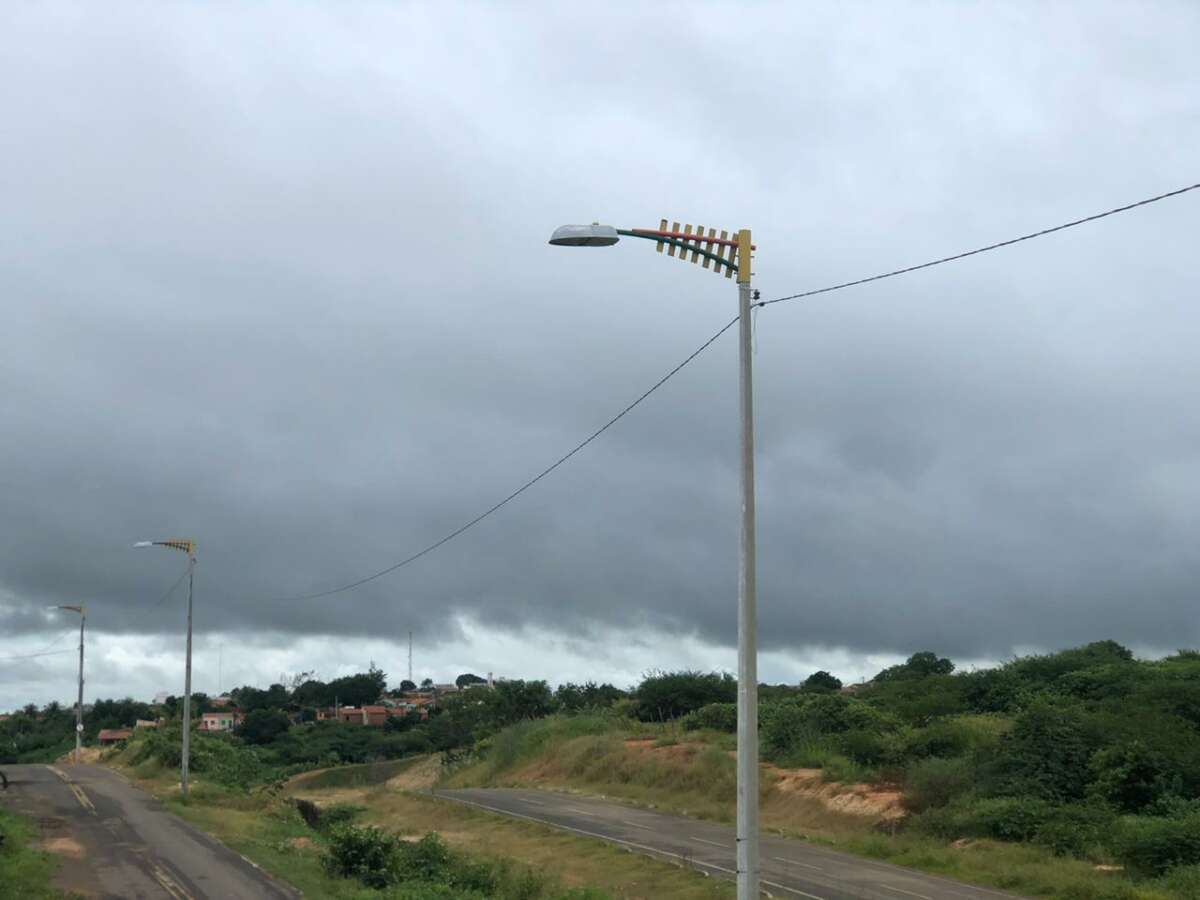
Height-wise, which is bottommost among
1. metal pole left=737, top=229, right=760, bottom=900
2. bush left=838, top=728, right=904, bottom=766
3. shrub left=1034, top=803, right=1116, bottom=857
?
shrub left=1034, top=803, right=1116, bottom=857

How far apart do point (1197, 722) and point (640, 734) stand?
3445 centimetres

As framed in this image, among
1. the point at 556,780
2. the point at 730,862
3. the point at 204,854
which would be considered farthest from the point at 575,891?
the point at 556,780

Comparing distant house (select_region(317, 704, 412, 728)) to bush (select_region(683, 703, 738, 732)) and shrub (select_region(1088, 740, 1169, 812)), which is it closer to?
bush (select_region(683, 703, 738, 732))

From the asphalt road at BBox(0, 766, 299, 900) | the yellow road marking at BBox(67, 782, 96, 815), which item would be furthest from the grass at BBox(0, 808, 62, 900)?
the yellow road marking at BBox(67, 782, 96, 815)

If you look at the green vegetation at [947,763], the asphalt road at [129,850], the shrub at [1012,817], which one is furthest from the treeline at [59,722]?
the shrub at [1012,817]

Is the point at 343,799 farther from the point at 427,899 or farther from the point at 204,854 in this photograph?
the point at 427,899

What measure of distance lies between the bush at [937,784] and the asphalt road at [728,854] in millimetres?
4536

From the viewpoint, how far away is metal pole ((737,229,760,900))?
13852 mm

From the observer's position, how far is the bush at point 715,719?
6675 centimetres

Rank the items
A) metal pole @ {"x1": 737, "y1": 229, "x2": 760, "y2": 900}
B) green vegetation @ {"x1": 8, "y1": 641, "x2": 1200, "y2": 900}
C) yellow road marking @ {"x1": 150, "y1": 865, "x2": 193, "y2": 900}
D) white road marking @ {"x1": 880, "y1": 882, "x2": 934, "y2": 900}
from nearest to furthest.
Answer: metal pole @ {"x1": 737, "y1": 229, "x2": 760, "y2": 900} < yellow road marking @ {"x1": 150, "y1": 865, "x2": 193, "y2": 900} < white road marking @ {"x1": 880, "y1": 882, "x2": 934, "y2": 900} < green vegetation @ {"x1": 8, "y1": 641, "x2": 1200, "y2": 900}

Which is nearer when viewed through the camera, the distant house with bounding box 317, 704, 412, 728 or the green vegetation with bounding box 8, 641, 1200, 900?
the green vegetation with bounding box 8, 641, 1200, 900

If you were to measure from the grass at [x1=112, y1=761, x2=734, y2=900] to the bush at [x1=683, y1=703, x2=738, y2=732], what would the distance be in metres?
16.2

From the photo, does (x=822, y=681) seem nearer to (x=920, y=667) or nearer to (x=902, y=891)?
(x=920, y=667)

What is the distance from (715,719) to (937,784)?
27.5 m
